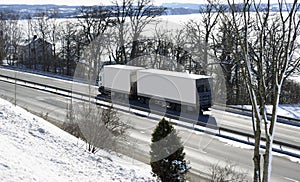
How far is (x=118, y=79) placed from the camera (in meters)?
29.1

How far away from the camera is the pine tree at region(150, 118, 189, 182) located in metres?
11.7

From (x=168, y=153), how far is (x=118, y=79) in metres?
17.8

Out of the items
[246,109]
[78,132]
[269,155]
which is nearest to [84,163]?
[78,132]

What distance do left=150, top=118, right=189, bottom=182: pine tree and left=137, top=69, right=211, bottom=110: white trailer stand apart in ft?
39.8

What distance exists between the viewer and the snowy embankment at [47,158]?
9.17 metres

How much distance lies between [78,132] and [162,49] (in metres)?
23.7

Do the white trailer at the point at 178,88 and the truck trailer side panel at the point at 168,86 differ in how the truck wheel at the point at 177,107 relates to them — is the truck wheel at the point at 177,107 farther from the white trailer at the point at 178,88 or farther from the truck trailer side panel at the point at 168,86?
the truck trailer side panel at the point at 168,86

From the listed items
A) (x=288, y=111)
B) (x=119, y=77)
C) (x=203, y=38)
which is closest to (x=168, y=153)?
(x=119, y=77)

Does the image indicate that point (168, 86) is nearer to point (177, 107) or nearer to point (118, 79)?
point (177, 107)

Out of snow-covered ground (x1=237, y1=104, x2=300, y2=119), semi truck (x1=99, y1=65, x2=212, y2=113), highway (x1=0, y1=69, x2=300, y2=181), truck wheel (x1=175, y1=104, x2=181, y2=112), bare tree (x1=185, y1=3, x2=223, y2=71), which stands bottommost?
highway (x1=0, y1=69, x2=300, y2=181)

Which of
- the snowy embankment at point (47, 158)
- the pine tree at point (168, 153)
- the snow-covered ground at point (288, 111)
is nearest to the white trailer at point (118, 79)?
the snow-covered ground at point (288, 111)

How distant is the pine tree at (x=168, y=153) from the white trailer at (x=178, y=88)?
12.1 m

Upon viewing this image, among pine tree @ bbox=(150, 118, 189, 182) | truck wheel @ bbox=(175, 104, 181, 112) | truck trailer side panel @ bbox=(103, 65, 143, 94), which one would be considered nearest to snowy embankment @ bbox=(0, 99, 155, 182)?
pine tree @ bbox=(150, 118, 189, 182)

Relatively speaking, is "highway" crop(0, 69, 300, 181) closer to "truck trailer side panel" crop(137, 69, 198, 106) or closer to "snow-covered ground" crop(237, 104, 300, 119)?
"truck trailer side panel" crop(137, 69, 198, 106)
